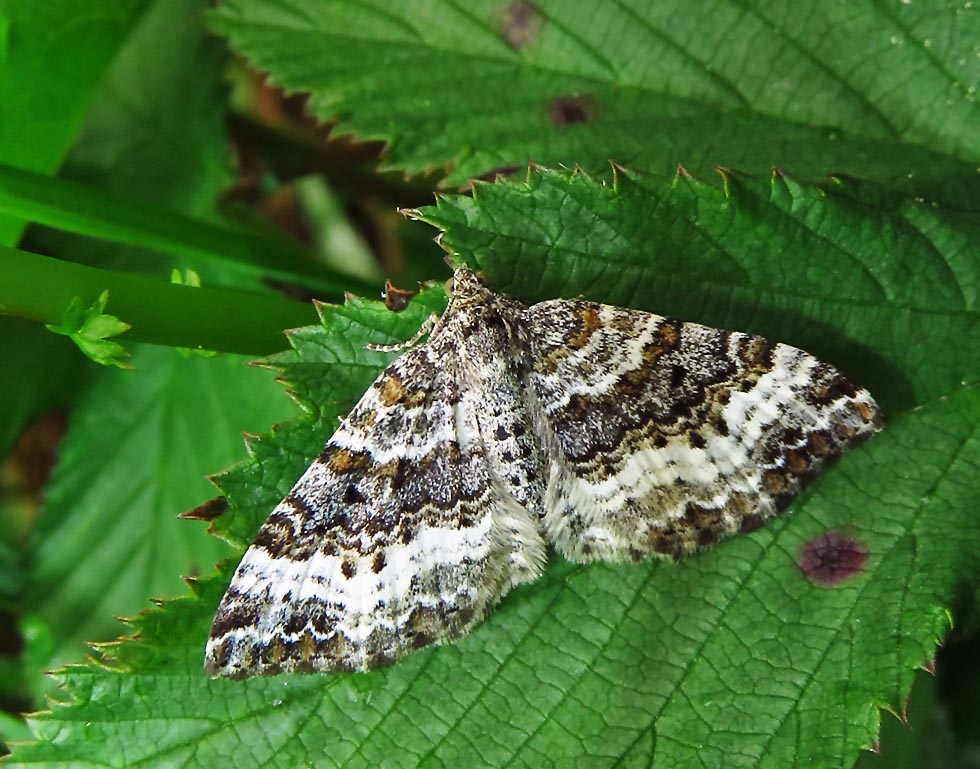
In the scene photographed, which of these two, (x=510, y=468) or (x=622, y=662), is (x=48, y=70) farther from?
(x=622, y=662)

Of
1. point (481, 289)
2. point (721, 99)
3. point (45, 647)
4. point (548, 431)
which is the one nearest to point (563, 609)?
point (548, 431)

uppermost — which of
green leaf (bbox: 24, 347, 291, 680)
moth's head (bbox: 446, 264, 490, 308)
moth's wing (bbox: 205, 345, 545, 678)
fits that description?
moth's head (bbox: 446, 264, 490, 308)

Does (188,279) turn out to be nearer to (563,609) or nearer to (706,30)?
(563,609)

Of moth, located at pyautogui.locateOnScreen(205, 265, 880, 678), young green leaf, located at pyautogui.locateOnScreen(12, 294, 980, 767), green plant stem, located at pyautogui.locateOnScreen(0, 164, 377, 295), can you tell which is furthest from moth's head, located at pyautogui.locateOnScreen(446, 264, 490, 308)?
green plant stem, located at pyautogui.locateOnScreen(0, 164, 377, 295)

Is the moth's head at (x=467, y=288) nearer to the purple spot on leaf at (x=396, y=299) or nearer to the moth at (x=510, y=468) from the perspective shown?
the moth at (x=510, y=468)

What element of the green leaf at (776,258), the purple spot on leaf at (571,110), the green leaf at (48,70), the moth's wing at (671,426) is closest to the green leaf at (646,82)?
the purple spot on leaf at (571,110)

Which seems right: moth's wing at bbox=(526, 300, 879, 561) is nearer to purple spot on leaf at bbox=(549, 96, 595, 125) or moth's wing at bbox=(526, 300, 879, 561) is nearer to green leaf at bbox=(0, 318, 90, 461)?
purple spot on leaf at bbox=(549, 96, 595, 125)

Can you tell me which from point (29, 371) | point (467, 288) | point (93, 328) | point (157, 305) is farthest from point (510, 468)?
point (29, 371)
